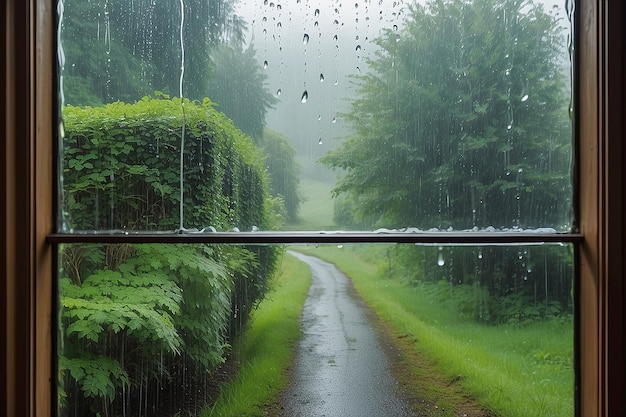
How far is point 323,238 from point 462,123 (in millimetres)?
531

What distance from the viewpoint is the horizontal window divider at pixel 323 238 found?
4.18ft

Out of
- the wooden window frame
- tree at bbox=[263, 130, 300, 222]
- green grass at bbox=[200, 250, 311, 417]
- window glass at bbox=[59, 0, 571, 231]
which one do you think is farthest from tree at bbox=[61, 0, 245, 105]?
green grass at bbox=[200, 250, 311, 417]

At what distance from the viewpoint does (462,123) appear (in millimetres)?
1366

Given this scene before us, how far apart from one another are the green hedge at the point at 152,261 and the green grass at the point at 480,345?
27 centimetres

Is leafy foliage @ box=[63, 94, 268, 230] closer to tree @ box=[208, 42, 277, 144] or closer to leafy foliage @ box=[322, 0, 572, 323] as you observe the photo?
tree @ box=[208, 42, 277, 144]

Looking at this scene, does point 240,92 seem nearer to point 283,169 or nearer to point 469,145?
point 283,169

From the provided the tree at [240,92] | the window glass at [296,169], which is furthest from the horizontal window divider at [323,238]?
the tree at [240,92]

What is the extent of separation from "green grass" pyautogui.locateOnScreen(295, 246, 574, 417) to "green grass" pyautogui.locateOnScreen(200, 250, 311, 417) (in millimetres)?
113

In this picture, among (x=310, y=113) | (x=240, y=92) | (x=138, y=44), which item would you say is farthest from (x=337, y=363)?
(x=138, y=44)

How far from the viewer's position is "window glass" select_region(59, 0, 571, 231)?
4.43ft
